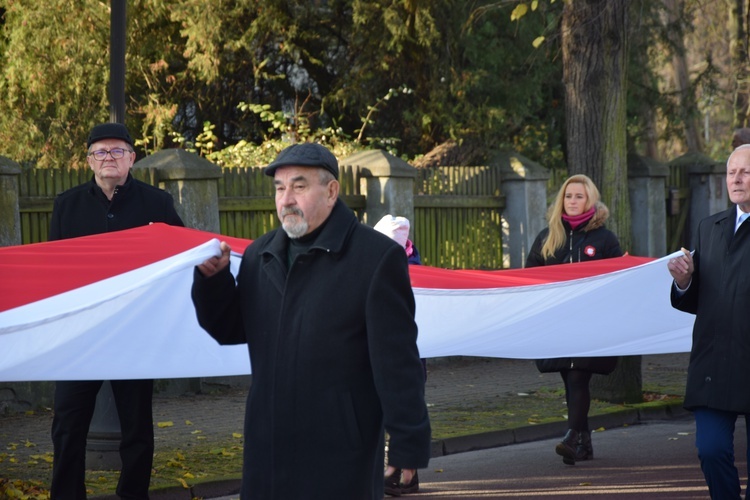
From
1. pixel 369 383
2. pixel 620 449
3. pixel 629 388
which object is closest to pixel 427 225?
pixel 629 388

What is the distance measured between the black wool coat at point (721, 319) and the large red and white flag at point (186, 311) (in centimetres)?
202

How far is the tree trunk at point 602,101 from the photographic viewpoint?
40.3 feet

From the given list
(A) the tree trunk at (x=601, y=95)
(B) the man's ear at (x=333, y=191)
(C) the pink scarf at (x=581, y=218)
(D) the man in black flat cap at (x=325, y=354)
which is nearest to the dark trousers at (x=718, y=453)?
(D) the man in black flat cap at (x=325, y=354)

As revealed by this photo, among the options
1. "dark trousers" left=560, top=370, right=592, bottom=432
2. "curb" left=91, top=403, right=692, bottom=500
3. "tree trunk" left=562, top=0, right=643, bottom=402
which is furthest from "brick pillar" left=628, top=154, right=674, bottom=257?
"dark trousers" left=560, top=370, right=592, bottom=432

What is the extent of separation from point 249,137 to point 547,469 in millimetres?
12161

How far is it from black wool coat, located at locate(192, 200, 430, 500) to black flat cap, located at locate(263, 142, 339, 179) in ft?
0.70

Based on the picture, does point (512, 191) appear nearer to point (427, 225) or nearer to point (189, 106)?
point (427, 225)

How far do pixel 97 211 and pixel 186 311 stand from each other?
1265 millimetres

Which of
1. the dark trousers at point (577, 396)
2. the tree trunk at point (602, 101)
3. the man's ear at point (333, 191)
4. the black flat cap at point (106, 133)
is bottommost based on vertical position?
the dark trousers at point (577, 396)

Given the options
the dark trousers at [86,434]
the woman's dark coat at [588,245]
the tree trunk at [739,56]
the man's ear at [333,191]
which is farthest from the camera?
the tree trunk at [739,56]

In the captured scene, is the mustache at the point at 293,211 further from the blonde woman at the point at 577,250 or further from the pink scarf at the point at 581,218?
the pink scarf at the point at 581,218

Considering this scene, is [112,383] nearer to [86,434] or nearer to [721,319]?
[86,434]

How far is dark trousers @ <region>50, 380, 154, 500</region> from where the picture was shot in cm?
697

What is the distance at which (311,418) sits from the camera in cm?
452
